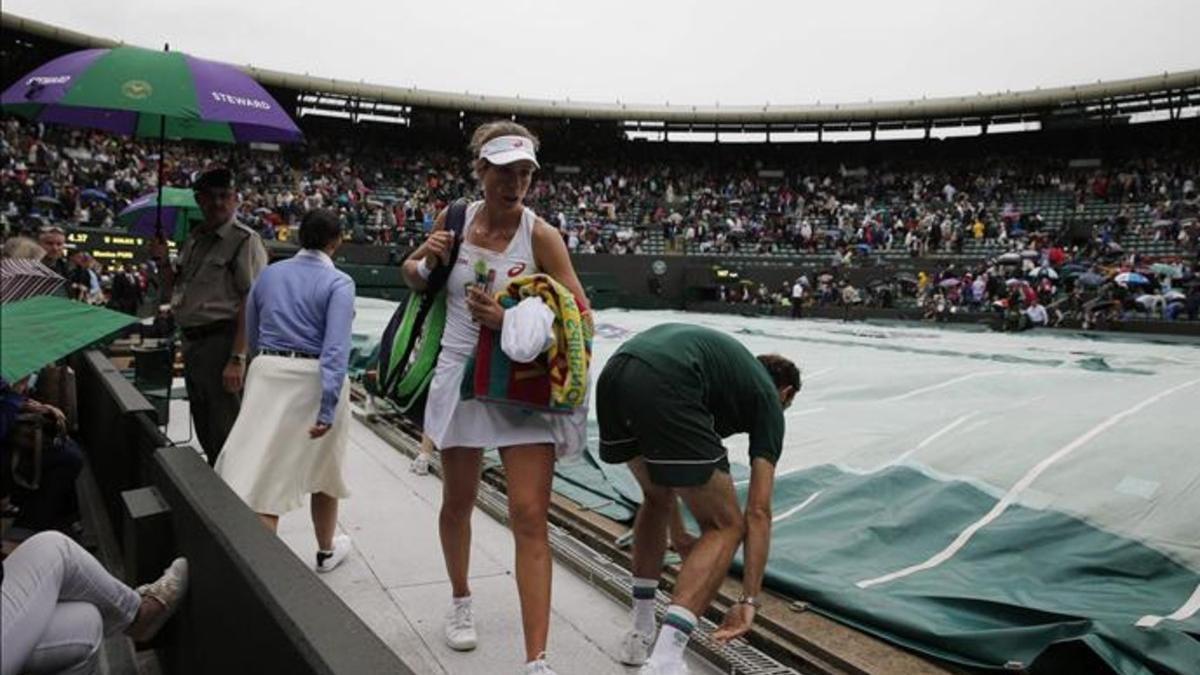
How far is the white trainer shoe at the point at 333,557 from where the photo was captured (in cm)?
349

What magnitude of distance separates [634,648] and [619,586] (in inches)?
21.1

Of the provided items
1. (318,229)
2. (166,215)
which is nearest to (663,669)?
(318,229)

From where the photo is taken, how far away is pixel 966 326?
15555mm

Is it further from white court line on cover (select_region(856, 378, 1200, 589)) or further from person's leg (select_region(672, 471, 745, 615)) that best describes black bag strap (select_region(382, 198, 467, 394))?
white court line on cover (select_region(856, 378, 1200, 589))

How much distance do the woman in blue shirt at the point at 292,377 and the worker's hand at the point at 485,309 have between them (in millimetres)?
893

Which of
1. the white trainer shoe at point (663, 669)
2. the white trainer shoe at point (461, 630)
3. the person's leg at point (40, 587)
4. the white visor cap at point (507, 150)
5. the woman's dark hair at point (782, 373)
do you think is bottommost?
the white trainer shoe at point (461, 630)

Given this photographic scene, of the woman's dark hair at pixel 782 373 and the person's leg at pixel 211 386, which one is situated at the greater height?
the woman's dark hair at pixel 782 373

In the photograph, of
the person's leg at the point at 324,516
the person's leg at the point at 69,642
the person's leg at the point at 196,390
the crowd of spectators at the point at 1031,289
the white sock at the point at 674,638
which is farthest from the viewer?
the crowd of spectators at the point at 1031,289

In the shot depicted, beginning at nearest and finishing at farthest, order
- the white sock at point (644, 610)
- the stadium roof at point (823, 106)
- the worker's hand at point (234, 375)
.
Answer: the white sock at point (644, 610), the worker's hand at point (234, 375), the stadium roof at point (823, 106)

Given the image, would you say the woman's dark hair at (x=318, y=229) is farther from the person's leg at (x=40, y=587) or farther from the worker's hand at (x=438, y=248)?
the person's leg at (x=40, y=587)

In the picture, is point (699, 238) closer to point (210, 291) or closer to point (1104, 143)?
point (1104, 143)

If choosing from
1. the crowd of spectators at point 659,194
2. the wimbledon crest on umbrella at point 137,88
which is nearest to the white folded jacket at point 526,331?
the wimbledon crest on umbrella at point 137,88

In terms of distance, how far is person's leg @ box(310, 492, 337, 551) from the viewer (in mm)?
3357

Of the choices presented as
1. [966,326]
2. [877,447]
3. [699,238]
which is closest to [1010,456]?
[877,447]
